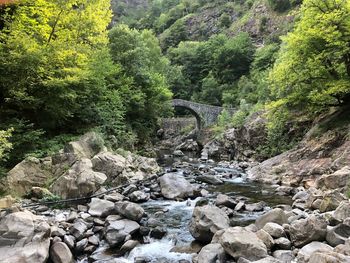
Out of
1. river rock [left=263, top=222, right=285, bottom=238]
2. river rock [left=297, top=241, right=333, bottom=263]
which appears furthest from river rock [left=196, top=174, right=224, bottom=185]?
river rock [left=297, top=241, right=333, bottom=263]

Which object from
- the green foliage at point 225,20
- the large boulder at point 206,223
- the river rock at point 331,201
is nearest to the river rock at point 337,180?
the river rock at point 331,201

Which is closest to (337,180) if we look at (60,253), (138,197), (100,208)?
(138,197)

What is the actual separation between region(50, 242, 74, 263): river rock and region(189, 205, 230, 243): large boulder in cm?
382

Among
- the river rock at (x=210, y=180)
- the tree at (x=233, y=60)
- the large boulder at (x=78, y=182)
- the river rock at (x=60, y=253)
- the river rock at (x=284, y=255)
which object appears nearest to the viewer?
the river rock at (x=284, y=255)

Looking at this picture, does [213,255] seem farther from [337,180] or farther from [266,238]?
[337,180]

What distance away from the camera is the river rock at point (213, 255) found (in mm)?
9273

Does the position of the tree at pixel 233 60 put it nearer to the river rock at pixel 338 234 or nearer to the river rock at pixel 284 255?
the river rock at pixel 338 234

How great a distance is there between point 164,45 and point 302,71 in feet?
240

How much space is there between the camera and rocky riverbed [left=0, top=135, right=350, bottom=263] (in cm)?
938

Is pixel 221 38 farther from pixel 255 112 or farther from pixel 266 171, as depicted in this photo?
pixel 266 171

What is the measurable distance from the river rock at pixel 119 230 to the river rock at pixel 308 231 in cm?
492

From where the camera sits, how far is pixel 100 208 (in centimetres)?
1302

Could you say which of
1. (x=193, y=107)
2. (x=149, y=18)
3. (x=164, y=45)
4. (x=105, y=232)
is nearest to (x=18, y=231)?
(x=105, y=232)

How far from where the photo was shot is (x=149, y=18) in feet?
368
